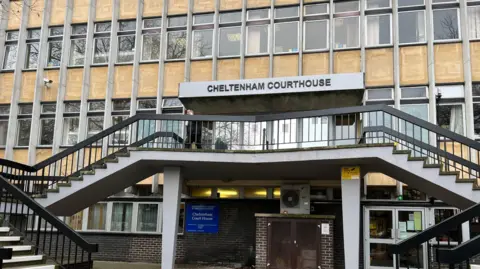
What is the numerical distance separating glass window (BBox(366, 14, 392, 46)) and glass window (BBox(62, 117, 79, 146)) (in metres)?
10.8

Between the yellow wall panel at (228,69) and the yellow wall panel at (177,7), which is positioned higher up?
the yellow wall panel at (177,7)

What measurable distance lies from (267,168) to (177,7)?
842cm

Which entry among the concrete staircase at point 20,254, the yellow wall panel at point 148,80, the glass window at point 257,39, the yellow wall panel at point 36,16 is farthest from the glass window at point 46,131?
the concrete staircase at point 20,254

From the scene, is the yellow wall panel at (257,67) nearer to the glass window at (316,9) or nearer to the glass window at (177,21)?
the glass window at (316,9)

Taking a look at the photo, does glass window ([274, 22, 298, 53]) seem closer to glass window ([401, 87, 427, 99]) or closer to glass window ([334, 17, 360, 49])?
glass window ([334, 17, 360, 49])

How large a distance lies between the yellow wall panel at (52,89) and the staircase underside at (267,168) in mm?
6562

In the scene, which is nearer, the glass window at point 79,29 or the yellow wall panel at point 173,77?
the yellow wall panel at point 173,77

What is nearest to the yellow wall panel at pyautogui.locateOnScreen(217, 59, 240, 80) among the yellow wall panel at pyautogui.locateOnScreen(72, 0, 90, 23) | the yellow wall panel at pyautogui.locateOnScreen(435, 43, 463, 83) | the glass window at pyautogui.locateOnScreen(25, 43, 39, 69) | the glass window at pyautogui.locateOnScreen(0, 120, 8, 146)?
the yellow wall panel at pyautogui.locateOnScreen(72, 0, 90, 23)

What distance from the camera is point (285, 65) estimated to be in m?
15.6

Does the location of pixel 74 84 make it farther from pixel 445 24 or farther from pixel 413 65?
pixel 445 24

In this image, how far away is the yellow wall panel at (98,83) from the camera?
55.6 feet

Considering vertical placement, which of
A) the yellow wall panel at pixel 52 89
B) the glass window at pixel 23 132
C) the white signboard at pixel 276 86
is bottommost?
the glass window at pixel 23 132

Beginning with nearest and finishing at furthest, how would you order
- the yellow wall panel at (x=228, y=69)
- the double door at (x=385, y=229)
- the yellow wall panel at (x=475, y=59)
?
the double door at (x=385, y=229)
the yellow wall panel at (x=475, y=59)
the yellow wall panel at (x=228, y=69)

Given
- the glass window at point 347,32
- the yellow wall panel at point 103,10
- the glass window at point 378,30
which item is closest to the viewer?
the glass window at point 378,30
